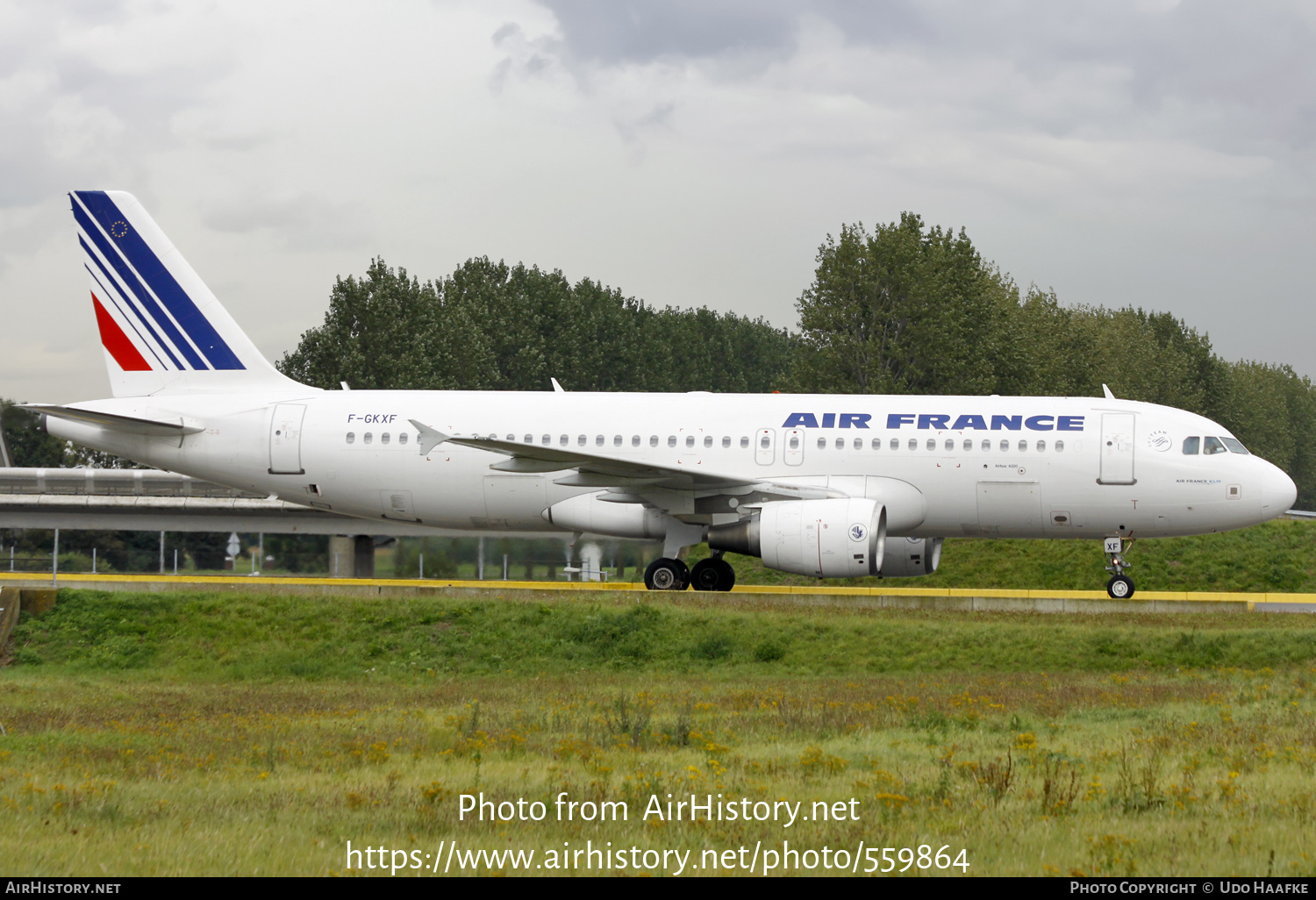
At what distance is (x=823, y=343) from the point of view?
54.6 meters

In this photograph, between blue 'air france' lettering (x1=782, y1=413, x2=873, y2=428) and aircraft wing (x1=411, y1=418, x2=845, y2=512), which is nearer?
aircraft wing (x1=411, y1=418, x2=845, y2=512)

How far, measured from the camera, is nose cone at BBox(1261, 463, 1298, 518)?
24.3 metres

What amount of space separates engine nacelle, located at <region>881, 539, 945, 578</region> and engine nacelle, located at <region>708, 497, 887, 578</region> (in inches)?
113

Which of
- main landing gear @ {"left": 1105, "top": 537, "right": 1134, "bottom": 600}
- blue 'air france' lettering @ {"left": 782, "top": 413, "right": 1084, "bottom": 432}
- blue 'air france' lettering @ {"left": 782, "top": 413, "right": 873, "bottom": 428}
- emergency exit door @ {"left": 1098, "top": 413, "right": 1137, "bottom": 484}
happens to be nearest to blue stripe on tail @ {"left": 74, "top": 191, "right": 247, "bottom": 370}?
blue 'air france' lettering @ {"left": 782, "top": 413, "right": 873, "bottom": 428}

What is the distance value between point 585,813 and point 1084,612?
54.7ft

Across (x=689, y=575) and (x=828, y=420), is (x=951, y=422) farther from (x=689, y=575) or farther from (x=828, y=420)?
(x=689, y=575)

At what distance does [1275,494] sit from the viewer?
2430cm

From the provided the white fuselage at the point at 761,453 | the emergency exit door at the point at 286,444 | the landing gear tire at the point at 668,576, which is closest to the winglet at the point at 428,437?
the white fuselage at the point at 761,453

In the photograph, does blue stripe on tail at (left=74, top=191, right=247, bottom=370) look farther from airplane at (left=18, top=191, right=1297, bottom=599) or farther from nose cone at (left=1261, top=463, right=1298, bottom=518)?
nose cone at (left=1261, top=463, right=1298, bottom=518)

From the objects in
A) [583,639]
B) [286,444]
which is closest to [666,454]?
[583,639]

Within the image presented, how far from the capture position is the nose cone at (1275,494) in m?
24.3

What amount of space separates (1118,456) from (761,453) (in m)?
6.83

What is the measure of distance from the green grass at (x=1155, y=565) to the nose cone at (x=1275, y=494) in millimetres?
10180
